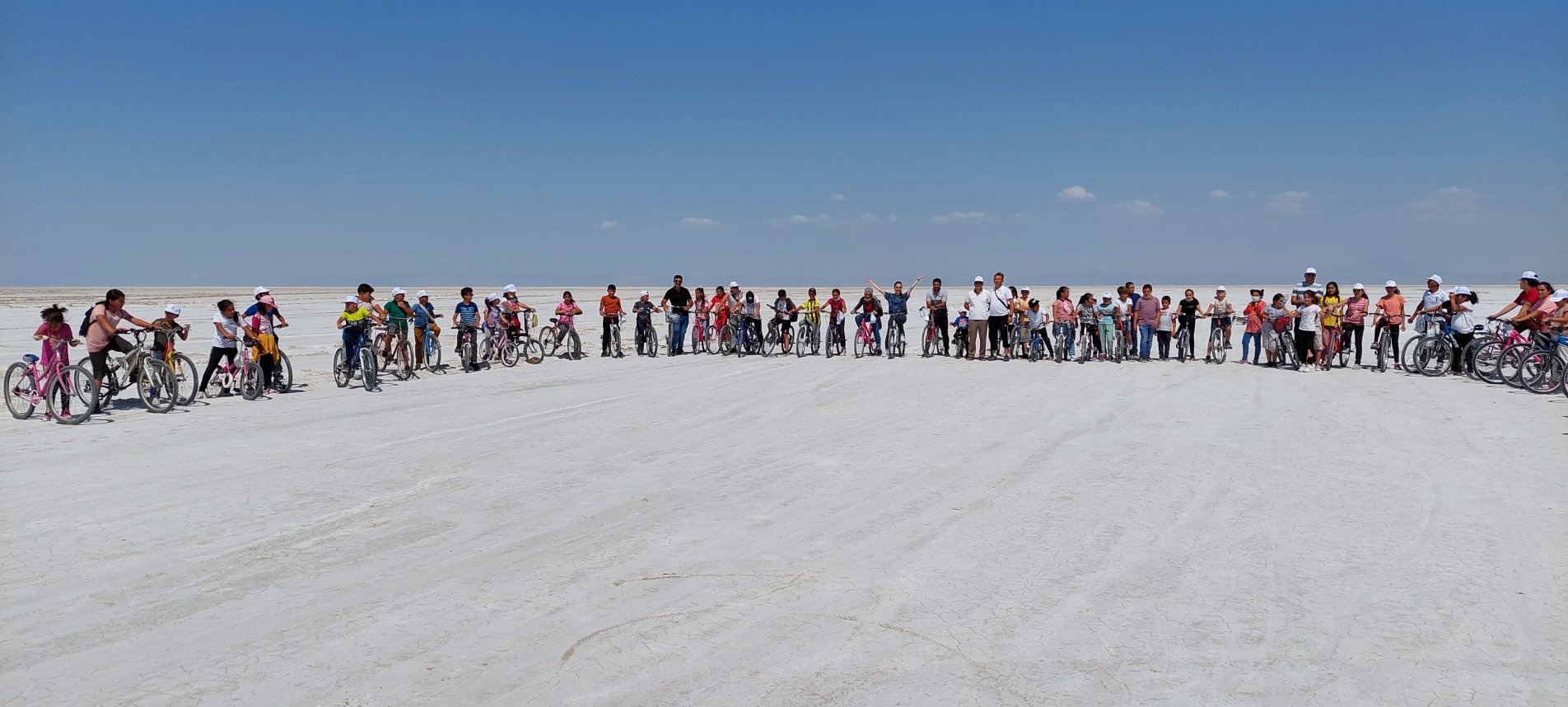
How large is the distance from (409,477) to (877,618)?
16.6 ft

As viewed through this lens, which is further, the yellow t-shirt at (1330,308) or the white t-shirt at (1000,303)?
the white t-shirt at (1000,303)

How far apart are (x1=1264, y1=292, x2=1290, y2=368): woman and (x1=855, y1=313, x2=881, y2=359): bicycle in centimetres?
772

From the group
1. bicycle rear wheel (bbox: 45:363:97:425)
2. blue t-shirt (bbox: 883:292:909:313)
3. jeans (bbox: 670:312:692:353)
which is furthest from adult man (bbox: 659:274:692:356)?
bicycle rear wheel (bbox: 45:363:97:425)

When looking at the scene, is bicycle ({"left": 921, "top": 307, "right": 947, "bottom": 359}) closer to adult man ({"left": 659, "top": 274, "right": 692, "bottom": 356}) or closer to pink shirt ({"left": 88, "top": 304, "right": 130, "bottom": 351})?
adult man ({"left": 659, "top": 274, "right": 692, "bottom": 356})

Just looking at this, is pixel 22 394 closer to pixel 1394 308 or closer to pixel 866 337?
pixel 866 337

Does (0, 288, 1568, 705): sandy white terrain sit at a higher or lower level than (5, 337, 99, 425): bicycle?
lower

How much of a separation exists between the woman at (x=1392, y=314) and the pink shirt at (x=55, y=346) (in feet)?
65.7

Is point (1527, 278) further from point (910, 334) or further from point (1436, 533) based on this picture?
point (910, 334)

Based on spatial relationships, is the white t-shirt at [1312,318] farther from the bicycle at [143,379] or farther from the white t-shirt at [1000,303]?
the bicycle at [143,379]

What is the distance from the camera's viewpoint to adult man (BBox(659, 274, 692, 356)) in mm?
21234

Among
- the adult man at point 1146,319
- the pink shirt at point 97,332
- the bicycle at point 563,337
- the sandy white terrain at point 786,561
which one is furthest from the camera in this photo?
the bicycle at point 563,337

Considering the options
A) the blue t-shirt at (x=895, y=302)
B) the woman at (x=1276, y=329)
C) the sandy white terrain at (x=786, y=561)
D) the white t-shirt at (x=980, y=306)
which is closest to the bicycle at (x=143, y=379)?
the sandy white terrain at (x=786, y=561)

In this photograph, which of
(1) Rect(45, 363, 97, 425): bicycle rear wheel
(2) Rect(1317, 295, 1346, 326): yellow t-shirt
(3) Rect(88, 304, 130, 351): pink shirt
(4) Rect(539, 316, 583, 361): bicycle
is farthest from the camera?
(4) Rect(539, 316, 583, 361): bicycle

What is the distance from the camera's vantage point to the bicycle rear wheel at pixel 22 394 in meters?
11.4
